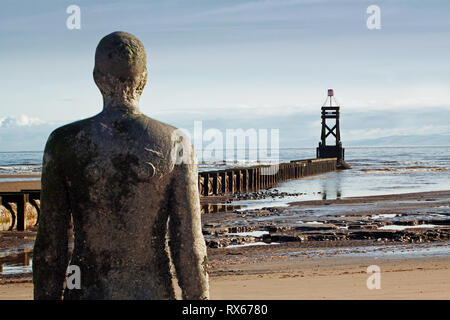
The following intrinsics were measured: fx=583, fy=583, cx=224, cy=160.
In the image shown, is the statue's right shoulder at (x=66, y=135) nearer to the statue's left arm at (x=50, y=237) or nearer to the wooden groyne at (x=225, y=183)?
the statue's left arm at (x=50, y=237)

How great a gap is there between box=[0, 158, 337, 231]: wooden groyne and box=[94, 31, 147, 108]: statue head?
12199 mm

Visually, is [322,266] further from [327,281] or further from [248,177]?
[248,177]

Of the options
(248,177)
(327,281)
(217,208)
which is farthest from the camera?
(248,177)

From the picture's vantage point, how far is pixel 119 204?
2676mm

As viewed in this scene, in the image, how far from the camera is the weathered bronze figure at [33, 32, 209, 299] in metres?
2.66

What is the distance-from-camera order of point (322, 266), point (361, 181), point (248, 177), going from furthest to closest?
point (361, 181), point (248, 177), point (322, 266)

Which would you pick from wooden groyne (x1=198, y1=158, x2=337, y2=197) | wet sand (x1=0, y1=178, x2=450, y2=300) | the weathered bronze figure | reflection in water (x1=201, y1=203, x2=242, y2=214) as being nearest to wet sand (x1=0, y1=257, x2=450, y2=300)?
wet sand (x1=0, y1=178, x2=450, y2=300)

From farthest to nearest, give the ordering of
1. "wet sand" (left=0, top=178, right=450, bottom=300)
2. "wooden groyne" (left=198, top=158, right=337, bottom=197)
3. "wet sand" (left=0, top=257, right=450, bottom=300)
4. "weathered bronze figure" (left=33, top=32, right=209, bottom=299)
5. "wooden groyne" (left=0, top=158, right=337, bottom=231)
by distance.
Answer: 1. "wooden groyne" (left=198, top=158, right=337, bottom=197)
2. "wooden groyne" (left=0, top=158, right=337, bottom=231)
3. "wet sand" (left=0, top=178, right=450, bottom=300)
4. "wet sand" (left=0, top=257, right=450, bottom=300)
5. "weathered bronze figure" (left=33, top=32, right=209, bottom=299)

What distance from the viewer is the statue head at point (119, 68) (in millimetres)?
2752

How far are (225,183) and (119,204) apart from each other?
25.1 metres

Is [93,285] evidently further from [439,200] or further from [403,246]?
[439,200]

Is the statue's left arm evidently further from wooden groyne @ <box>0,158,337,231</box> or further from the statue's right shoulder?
Result: wooden groyne @ <box>0,158,337,231</box>

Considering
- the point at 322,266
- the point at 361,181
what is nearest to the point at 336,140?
the point at 361,181
